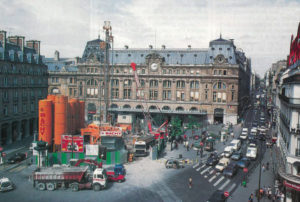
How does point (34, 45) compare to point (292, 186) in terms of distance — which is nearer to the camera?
point (292, 186)

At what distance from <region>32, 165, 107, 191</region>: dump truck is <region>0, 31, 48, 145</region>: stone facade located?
2975 centimetres

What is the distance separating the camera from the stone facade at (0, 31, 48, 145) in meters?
66.3

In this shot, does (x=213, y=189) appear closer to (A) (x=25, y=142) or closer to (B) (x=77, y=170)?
(B) (x=77, y=170)

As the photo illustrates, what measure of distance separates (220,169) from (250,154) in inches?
465

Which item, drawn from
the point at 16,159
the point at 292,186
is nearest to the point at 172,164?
the point at 292,186

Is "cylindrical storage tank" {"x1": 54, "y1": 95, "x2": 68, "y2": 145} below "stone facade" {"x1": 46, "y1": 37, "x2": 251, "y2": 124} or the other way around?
below

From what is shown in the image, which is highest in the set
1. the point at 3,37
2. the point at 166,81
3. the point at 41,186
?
the point at 3,37

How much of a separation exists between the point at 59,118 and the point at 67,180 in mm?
21436

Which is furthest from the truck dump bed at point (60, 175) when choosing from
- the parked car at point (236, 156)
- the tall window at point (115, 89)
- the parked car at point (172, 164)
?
the tall window at point (115, 89)

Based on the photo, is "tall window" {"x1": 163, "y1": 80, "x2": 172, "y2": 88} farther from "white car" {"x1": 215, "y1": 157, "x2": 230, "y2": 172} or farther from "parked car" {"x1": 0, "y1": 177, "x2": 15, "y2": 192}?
"parked car" {"x1": 0, "y1": 177, "x2": 15, "y2": 192}

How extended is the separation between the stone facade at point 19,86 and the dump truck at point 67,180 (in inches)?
1171

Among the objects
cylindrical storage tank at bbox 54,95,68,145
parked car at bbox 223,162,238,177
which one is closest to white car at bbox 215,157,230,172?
parked car at bbox 223,162,238,177

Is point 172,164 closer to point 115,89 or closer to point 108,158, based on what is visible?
point 108,158

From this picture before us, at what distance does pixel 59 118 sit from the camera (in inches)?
2352
